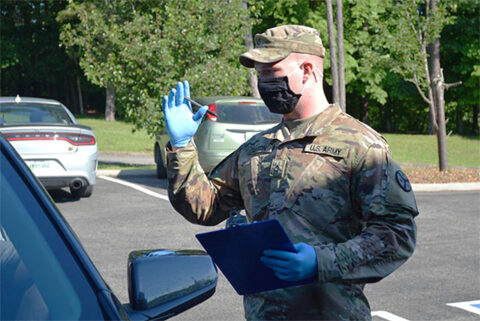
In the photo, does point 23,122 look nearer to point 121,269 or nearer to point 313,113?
point 121,269

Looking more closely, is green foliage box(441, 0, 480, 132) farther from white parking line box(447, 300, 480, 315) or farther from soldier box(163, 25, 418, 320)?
soldier box(163, 25, 418, 320)

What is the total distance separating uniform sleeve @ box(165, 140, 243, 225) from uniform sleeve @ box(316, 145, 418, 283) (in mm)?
594

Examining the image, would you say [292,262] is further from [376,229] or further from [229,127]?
[229,127]

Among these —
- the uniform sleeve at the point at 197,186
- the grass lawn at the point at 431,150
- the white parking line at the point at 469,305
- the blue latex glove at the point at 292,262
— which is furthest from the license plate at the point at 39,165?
the grass lawn at the point at 431,150

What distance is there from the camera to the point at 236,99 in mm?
12172

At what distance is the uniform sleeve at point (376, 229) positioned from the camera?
2238 millimetres

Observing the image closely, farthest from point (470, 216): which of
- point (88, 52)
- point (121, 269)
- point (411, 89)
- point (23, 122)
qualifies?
Result: point (411, 89)

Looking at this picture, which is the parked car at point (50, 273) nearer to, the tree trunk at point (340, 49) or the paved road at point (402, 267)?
the paved road at point (402, 267)

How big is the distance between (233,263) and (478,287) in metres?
4.66

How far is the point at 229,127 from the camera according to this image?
11734 mm

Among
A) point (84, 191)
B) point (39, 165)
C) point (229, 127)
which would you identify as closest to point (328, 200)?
point (39, 165)

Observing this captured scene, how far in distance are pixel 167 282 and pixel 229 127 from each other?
978cm

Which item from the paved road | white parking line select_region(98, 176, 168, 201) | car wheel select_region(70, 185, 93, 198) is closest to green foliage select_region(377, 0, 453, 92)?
the paved road

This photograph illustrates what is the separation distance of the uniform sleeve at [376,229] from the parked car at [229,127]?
29.9ft
